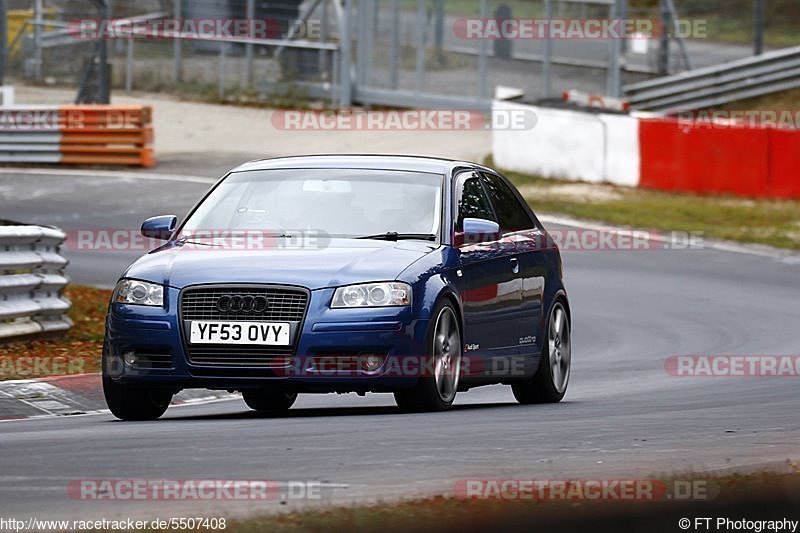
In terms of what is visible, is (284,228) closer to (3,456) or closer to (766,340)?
(3,456)

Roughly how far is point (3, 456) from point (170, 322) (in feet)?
5.98

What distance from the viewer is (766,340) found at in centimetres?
1591

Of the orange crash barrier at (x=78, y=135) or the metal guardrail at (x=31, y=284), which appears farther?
the orange crash barrier at (x=78, y=135)

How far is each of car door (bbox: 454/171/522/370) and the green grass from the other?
40.1 feet

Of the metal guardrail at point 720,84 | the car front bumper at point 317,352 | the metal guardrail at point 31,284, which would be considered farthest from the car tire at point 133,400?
the metal guardrail at point 720,84

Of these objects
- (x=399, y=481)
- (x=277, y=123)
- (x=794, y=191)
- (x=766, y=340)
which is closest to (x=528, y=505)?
(x=399, y=481)

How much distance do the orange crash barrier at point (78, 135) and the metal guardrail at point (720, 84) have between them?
10.3m

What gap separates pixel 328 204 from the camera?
10445mm

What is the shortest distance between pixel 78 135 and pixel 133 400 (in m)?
21.0

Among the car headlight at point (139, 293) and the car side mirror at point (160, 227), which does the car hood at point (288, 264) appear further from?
the car side mirror at point (160, 227)

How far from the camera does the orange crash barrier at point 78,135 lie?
3016 centimetres

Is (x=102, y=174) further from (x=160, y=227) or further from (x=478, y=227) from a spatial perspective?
(x=478, y=227)

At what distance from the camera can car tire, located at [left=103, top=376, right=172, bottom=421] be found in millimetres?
9906

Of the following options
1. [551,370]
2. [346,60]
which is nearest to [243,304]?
[551,370]
